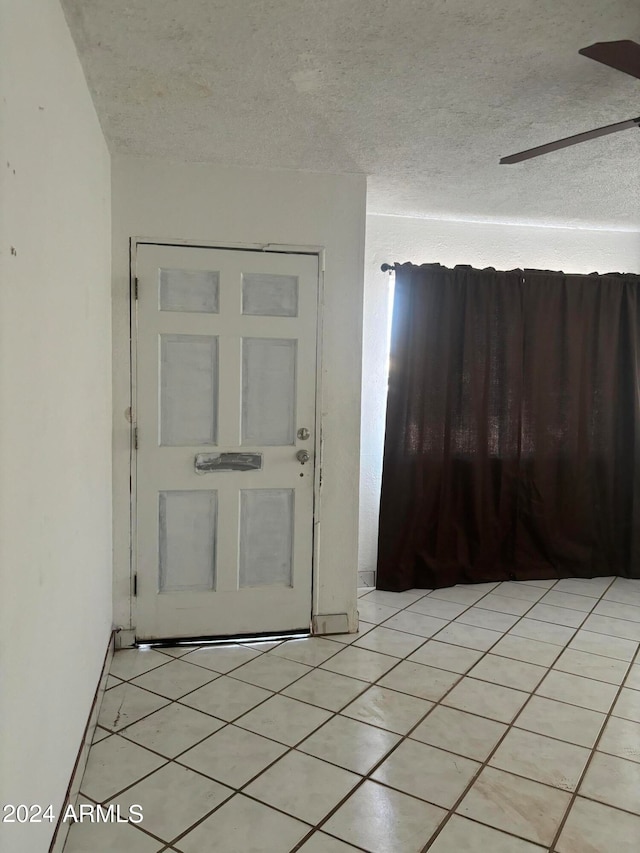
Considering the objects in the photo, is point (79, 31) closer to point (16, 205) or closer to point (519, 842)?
point (16, 205)

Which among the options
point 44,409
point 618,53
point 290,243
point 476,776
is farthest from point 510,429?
point 44,409

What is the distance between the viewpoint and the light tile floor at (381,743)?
2.04 metres

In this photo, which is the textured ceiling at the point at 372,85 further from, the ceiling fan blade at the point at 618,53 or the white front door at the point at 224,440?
the white front door at the point at 224,440

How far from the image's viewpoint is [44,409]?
1.64 metres

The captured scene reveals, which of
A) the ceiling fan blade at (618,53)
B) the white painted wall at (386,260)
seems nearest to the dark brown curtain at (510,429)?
the white painted wall at (386,260)

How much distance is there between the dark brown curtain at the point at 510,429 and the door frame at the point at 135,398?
865 mm

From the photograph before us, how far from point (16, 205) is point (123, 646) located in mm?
2589

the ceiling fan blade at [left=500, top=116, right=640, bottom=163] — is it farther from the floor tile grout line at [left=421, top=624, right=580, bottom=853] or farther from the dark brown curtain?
the floor tile grout line at [left=421, top=624, right=580, bottom=853]

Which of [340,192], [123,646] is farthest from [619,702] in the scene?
[340,192]

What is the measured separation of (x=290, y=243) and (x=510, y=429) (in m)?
Result: 2.07

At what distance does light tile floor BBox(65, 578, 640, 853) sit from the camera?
204 cm

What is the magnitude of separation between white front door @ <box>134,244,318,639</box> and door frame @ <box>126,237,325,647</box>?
2 cm

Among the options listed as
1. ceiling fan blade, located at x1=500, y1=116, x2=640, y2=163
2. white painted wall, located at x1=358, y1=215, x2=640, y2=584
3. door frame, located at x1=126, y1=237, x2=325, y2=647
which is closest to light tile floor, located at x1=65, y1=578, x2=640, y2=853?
door frame, located at x1=126, y1=237, x2=325, y2=647

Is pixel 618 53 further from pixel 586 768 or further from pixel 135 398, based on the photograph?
pixel 135 398
